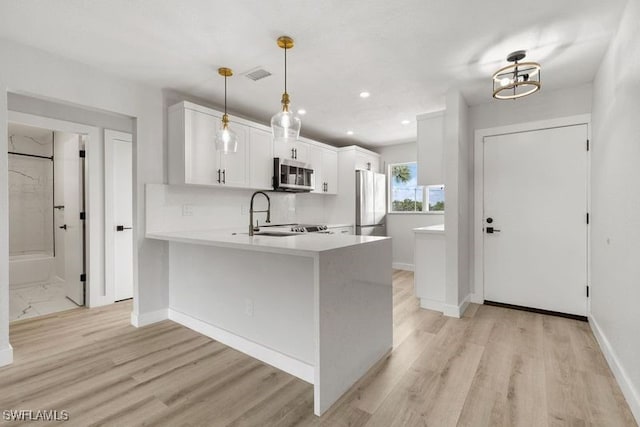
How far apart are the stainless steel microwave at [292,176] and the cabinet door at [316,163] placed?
110mm

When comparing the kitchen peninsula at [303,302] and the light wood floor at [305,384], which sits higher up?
the kitchen peninsula at [303,302]

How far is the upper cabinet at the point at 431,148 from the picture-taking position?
350 centimetres

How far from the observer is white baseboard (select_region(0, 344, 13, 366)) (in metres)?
2.24

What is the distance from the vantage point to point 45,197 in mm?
5309

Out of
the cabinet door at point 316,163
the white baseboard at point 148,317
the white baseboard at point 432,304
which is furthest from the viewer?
the cabinet door at point 316,163

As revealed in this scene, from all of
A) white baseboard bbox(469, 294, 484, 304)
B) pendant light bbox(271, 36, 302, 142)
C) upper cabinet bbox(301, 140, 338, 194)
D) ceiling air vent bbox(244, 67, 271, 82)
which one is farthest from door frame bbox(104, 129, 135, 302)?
white baseboard bbox(469, 294, 484, 304)

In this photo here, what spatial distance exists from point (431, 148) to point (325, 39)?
189 centimetres

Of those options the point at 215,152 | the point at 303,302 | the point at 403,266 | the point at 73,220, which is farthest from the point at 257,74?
the point at 403,266

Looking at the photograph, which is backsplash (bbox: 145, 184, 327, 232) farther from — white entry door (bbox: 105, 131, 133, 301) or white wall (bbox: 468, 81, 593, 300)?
white wall (bbox: 468, 81, 593, 300)

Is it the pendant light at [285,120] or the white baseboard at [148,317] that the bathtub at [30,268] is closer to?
the white baseboard at [148,317]

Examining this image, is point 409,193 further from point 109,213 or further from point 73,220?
point 73,220

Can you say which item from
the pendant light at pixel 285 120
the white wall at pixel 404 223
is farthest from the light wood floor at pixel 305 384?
the white wall at pixel 404 223

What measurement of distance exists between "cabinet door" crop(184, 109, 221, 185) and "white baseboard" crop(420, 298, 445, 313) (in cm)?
270

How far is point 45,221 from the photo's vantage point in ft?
17.5
